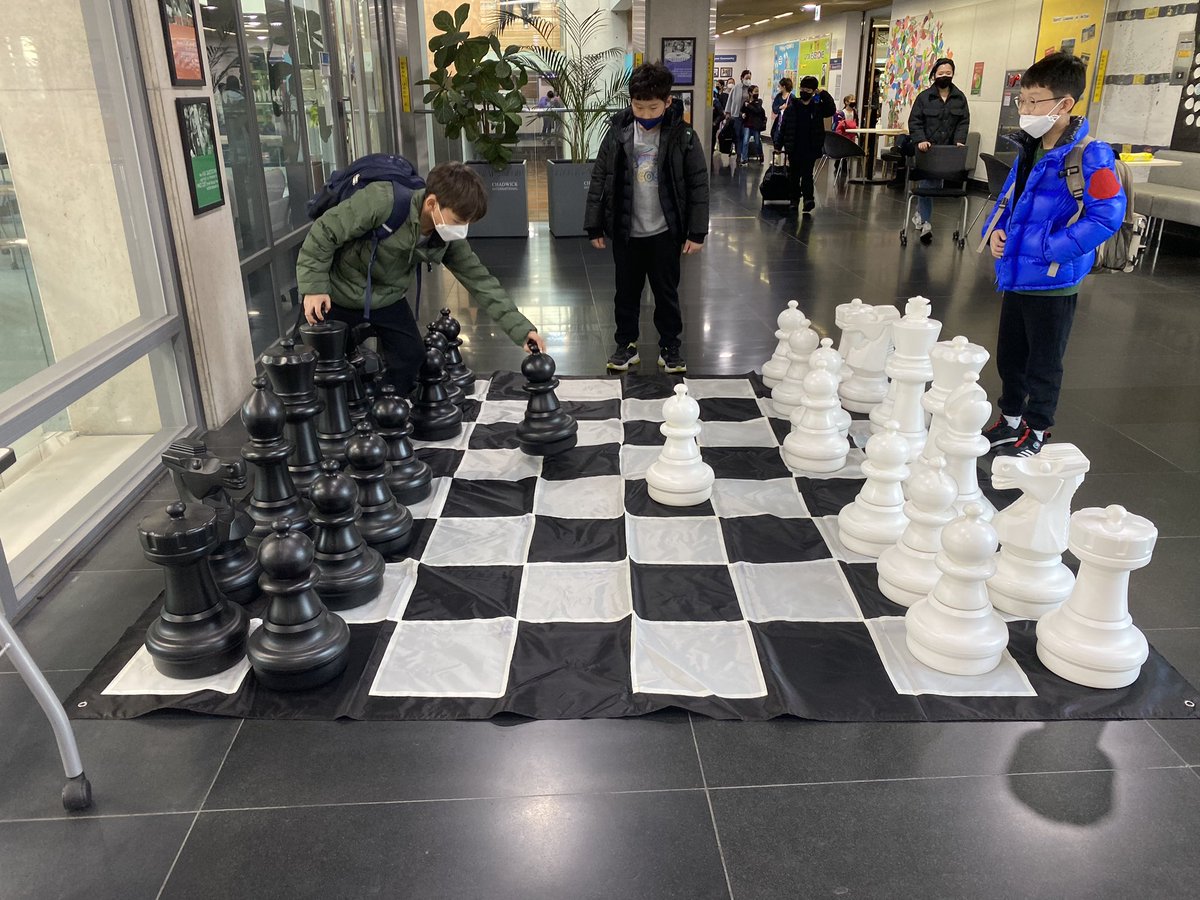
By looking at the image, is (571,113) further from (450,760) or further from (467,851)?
(467,851)

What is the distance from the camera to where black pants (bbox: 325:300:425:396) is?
113 inches

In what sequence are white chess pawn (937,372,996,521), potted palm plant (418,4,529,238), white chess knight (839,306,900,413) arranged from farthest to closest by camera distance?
potted palm plant (418,4,529,238), white chess knight (839,306,900,413), white chess pawn (937,372,996,521)

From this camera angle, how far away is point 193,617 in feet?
5.60

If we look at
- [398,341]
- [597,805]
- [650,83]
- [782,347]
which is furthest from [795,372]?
[597,805]

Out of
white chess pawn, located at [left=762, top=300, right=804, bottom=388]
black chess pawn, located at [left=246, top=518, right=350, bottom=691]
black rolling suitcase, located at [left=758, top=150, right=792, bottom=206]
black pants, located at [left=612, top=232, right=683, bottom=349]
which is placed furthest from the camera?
black rolling suitcase, located at [left=758, top=150, right=792, bottom=206]

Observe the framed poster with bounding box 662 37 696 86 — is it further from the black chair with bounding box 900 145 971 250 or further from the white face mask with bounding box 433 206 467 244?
the white face mask with bounding box 433 206 467 244

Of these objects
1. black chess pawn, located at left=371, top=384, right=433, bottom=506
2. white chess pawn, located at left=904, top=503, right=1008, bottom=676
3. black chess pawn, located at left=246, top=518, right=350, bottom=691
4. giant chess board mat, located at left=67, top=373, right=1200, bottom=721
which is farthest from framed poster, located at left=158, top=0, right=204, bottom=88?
white chess pawn, located at left=904, top=503, right=1008, bottom=676

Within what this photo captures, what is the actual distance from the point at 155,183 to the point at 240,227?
91 cm

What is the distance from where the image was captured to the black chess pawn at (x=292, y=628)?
162cm

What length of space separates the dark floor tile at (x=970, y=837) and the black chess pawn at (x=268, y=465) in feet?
3.97

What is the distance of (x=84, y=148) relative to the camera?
269 cm

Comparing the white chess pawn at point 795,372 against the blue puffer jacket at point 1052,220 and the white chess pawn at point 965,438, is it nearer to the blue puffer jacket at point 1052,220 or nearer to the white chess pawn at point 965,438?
the blue puffer jacket at point 1052,220

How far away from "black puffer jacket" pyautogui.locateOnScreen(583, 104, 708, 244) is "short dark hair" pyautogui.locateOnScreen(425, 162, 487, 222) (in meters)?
1.01

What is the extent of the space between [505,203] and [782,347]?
15.0ft
